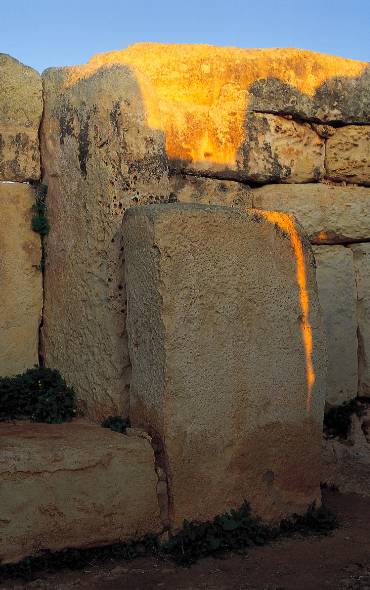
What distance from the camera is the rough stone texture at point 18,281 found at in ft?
15.9

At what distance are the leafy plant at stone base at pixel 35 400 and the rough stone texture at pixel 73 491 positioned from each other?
0.46 m

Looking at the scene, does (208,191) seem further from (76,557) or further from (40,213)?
(76,557)

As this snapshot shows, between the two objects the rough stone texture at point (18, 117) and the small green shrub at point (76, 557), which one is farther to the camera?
the rough stone texture at point (18, 117)

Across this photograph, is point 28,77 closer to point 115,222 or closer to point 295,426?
point 115,222

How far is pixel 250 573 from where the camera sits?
3695 millimetres

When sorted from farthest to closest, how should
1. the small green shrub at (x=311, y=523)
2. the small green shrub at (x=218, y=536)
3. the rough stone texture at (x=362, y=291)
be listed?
1. the rough stone texture at (x=362, y=291)
2. the small green shrub at (x=311, y=523)
3. the small green shrub at (x=218, y=536)

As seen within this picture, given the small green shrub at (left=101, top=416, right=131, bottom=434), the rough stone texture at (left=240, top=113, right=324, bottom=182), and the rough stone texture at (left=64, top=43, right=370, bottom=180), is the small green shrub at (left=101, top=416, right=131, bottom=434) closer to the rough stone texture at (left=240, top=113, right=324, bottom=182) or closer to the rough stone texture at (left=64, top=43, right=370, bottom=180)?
the rough stone texture at (left=64, top=43, right=370, bottom=180)

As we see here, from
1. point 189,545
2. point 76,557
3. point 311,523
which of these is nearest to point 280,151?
point 311,523

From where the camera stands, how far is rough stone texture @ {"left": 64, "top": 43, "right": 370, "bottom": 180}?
5.30 meters

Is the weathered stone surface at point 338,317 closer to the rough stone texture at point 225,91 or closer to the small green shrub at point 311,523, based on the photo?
the rough stone texture at point 225,91

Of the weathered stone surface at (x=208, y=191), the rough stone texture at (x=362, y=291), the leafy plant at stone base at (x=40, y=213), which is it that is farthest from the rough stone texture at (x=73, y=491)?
the rough stone texture at (x=362, y=291)

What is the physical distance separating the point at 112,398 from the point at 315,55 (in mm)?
3337

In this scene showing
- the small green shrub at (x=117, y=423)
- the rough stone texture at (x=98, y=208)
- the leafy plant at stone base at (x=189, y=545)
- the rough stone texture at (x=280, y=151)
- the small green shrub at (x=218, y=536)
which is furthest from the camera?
the rough stone texture at (x=280, y=151)

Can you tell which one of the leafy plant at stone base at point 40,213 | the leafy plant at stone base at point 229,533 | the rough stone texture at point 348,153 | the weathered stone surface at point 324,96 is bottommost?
the leafy plant at stone base at point 229,533
